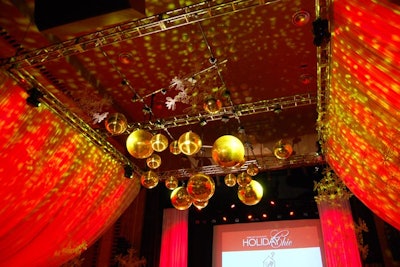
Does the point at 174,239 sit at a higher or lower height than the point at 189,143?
higher

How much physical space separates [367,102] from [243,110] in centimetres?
178

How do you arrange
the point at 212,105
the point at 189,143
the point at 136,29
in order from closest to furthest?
the point at 189,143 → the point at 212,105 → the point at 136,29

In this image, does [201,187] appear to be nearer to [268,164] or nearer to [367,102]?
[367,102]

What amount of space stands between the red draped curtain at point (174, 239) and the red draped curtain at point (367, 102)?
3704 mm

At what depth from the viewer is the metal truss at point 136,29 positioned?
338 centimetres

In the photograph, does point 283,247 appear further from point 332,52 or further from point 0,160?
point 0,160

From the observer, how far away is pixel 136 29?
365 cm

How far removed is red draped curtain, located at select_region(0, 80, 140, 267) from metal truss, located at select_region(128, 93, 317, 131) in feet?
3.46

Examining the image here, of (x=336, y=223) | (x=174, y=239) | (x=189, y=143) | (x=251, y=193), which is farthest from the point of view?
(x=174, y=239)

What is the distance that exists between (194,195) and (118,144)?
3.86 meters

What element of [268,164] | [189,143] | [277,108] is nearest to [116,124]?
[189,143]

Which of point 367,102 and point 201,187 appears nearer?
point 201,187

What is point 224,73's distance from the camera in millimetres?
5285

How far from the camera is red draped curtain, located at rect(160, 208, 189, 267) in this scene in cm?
712
